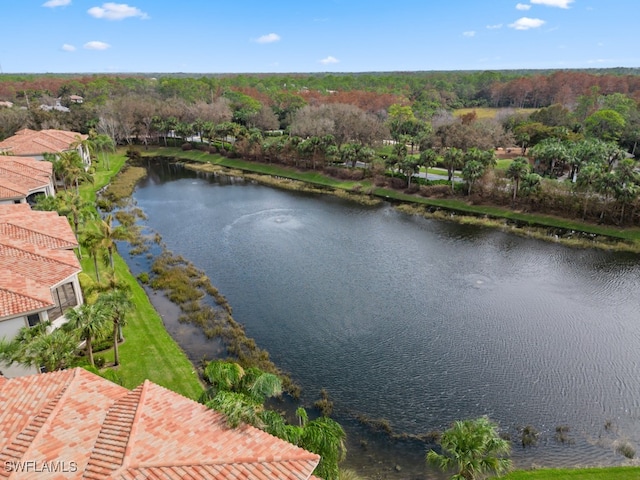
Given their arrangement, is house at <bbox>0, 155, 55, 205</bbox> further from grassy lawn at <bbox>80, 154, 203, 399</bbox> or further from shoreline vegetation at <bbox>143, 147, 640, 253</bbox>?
shoreline vegetation at <bbox>143, 147, 640, 253</bbox>

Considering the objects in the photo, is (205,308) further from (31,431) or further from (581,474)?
(581,474)

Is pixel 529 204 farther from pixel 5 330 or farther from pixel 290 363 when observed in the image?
pixel 5 330

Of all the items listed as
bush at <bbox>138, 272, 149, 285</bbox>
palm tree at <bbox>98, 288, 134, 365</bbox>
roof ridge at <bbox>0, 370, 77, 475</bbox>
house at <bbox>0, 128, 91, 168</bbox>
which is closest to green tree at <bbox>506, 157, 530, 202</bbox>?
bush at <bbox>138, 272, 149, 285</bbox>

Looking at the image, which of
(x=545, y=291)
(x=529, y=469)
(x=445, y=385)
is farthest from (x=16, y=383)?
(x=545, y=291)

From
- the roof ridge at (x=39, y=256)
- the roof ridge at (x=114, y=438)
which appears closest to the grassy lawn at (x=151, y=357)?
the roof ridge at (x=39, y=256)

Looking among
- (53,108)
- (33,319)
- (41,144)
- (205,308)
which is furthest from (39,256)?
(53,108)

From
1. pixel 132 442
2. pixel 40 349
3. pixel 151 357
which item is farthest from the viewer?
pixel 151 357

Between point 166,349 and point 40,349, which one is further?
point 166,349
